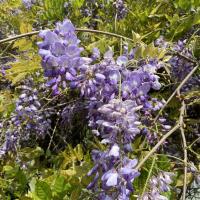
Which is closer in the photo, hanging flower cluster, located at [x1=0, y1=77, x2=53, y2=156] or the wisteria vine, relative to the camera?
the wisteria vine

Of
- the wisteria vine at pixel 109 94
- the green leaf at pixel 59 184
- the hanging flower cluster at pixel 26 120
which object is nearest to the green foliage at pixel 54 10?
the hanging flower cluster at pixel 26 120

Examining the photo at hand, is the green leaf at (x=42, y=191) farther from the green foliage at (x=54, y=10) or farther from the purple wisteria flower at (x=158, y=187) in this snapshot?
the green foliage at (x=54, y=10)

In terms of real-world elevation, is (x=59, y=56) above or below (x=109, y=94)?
above

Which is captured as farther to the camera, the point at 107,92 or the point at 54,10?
the point at 54,10

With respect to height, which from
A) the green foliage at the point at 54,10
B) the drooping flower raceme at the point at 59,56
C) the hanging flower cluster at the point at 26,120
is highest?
the drooping flower raceme at the point at 59,56

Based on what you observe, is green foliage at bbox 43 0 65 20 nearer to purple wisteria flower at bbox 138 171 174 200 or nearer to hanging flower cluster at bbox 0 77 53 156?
hanging flower cluster at bbox 0 77 53 156

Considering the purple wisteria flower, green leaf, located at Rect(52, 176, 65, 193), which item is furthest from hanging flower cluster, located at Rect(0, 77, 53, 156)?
the purple wisteria flower

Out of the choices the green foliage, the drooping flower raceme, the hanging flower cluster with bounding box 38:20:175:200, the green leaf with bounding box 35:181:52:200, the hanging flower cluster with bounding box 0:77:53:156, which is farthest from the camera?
the green foliage

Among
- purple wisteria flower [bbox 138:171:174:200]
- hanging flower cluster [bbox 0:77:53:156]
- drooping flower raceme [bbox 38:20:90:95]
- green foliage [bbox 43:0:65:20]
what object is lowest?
hanging flower cluster [bbox 0:77:53:156]

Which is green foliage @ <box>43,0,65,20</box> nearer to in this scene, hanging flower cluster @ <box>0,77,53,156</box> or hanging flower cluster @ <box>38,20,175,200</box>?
hanging flower cluster @ <box>0,77,53,156</box>

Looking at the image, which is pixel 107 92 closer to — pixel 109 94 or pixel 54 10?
pixel 109 94

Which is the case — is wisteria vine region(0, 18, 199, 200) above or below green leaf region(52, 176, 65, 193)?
above

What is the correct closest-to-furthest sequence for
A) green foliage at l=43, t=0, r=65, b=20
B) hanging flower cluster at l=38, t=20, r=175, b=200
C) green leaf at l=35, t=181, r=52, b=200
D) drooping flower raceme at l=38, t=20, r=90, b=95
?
hanging flower cluster at l=38, t=20, r=175, b=200, drooping flower raceme at l=38, t=20, r=90, b=95, green leaf at l=35, t=181, r=52, b=200, green foliage at l=43, t=0, r=65, b=20

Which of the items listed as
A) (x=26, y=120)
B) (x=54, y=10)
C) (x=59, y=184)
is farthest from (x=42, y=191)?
(x=54, y=10)
